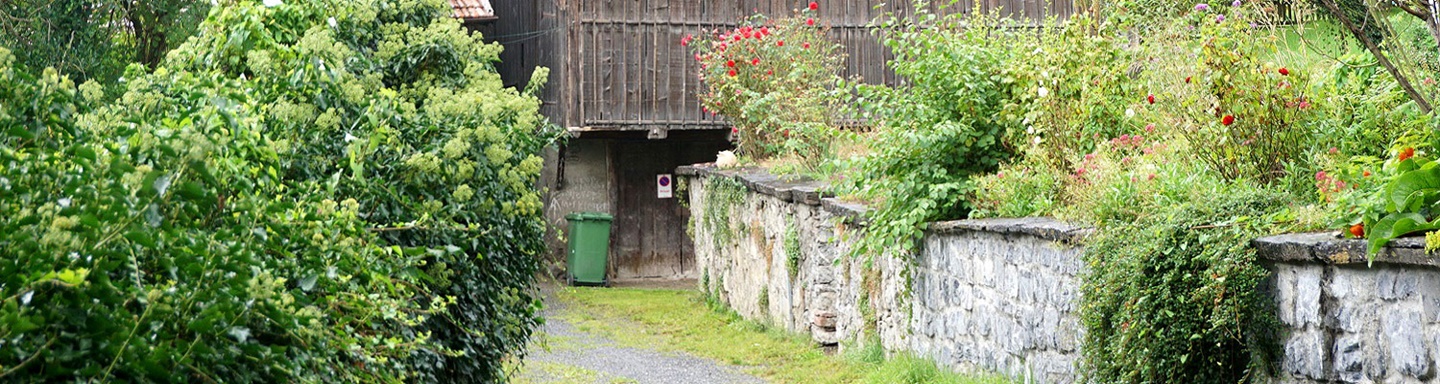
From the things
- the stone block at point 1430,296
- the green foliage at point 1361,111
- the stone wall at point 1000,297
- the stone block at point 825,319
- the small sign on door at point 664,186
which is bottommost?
the stone block at point 825,319

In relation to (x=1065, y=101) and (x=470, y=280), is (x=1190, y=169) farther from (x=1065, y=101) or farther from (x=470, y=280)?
(x=470, y=280)

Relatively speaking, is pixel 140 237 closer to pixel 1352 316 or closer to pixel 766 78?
pixel 1352 316

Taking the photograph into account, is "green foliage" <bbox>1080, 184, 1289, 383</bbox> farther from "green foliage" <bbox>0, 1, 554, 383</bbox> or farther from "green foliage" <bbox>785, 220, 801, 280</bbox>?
"green foliage" <bbox>785, 220, 801, 280</bbox>

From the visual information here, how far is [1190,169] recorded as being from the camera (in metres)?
6.12

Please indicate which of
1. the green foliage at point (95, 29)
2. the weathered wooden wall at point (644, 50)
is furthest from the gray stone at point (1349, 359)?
the weathered wooden wall at point (644, 50)

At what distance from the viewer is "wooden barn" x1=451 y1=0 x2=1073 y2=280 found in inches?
623

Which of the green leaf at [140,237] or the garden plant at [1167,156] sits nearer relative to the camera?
the green leaf at [140,237]

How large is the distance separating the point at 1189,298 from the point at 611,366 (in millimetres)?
5747

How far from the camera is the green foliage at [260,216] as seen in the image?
2.33m

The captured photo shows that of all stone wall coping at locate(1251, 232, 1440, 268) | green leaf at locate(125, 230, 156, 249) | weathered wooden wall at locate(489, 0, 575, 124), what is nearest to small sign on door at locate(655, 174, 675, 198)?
weathered wooden wall at locate(489, 0, 575, 124)

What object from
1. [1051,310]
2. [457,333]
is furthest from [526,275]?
[1051,310]

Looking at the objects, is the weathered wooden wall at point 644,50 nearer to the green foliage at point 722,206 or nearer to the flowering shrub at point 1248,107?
the green foliage at point 722,206

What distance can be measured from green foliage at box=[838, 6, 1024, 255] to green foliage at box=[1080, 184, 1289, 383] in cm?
250

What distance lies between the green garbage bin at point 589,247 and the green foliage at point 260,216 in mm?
10728
